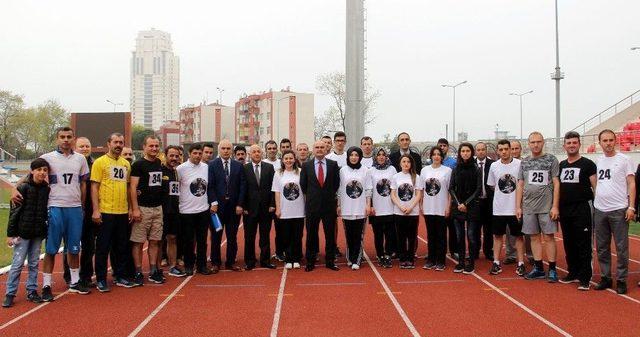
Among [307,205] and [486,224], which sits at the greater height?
[307,205]

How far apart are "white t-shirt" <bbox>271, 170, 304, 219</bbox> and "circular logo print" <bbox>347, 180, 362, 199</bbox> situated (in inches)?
27.4

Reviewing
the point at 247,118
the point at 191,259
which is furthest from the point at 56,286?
the point at 247,118

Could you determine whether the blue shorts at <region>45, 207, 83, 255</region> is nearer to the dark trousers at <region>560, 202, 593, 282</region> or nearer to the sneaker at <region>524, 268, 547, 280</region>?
the sneaker at <region>524, 268, 547, 280</region>

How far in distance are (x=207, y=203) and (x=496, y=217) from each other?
3.98 m

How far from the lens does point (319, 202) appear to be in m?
7.56

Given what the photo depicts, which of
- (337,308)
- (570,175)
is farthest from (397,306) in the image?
(570,175)

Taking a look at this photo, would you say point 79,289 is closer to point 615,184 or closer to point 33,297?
point 33,297

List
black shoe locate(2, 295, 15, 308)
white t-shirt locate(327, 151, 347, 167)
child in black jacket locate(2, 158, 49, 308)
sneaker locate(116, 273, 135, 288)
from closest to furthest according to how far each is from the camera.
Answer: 1. black shoe locate(2, 295, 15, 308)
2. child in black jacket locate(2, 158, 49, 308)
3. sneaker locate(116, 273, 135, 288)
4. white t-shirt locate(327, 151, 347, 167)

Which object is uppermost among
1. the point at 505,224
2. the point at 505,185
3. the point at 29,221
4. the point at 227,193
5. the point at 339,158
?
the point at 339,158

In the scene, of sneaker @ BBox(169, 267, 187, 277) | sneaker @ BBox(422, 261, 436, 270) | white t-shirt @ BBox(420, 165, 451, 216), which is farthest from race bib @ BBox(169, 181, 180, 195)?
sneaker @ BBox(422, 261, 436, 270)

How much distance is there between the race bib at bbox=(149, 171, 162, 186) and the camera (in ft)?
22.4

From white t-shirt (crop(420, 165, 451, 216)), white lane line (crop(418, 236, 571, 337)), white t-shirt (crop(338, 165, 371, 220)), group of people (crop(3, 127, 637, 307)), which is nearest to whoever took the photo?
white lane line (crop(418, 236, 571, 337))

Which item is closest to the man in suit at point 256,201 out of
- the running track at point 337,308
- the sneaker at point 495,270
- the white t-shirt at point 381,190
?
the running track at point 337,308

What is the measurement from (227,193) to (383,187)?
2.26 metres
